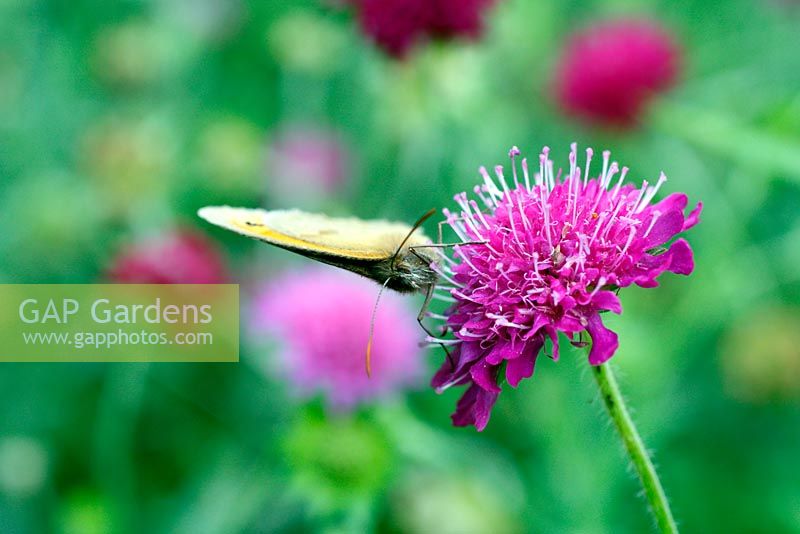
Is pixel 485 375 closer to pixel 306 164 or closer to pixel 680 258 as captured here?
pixel 680 258

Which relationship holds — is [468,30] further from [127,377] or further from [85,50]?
[85,50]

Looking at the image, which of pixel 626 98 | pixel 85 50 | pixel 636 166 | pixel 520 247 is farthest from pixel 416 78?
pixel 85 50

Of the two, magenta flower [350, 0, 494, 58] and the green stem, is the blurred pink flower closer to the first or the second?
magenta flower [350, 0, 494, 58]

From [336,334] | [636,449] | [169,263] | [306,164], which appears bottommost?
[636,449]

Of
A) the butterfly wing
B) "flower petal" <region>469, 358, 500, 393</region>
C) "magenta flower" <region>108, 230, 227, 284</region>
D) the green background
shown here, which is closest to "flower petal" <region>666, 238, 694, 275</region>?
"flower petal" <region>469, 358, 500, 393</region>

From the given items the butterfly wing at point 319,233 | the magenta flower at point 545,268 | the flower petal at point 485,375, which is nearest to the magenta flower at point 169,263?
the butterfly wing at point 319,233

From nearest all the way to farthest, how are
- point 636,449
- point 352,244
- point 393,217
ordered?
point 636,449, point 352,244, point 393,217

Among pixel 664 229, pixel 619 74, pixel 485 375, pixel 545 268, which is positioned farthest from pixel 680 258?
pixel 619 74
